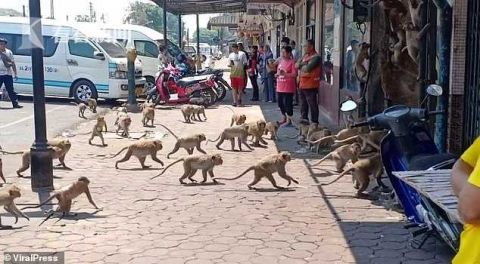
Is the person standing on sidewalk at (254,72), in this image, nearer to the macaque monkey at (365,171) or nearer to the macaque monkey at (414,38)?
the macaque monkey at (414,38)

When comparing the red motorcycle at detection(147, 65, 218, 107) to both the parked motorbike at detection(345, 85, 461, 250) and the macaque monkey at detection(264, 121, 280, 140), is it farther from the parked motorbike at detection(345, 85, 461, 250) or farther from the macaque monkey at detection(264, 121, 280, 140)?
the parked motorbike at detection(345, 85, 461, 250)

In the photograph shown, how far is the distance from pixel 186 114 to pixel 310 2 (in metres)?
5.27

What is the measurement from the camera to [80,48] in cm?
1788

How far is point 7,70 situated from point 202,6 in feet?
30.5

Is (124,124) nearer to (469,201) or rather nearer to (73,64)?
(73,64)

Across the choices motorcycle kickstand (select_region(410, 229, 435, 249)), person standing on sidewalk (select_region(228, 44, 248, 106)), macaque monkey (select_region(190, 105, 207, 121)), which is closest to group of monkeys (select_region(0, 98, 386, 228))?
motorcycle kickstand (select_region(410, 229, 435, 249))

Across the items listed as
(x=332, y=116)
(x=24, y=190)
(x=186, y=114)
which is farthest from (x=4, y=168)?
(x=332, y=116)

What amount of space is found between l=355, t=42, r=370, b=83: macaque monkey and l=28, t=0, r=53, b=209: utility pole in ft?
16.5

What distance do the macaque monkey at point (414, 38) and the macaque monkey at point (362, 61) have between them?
6.13 ft

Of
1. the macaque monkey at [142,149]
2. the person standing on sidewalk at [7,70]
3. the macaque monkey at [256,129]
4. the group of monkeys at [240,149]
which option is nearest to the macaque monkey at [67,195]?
the group of monkeys at [240,149]

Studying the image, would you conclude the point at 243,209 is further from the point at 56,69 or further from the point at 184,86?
the point at 56,69

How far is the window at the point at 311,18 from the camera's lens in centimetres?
1634

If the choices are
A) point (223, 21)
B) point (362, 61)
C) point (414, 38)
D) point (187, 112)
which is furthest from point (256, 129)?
point (223, 21)

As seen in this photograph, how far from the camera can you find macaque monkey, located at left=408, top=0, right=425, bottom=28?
7.45m
